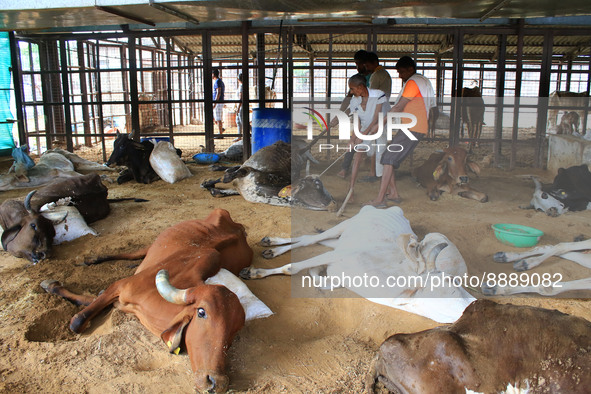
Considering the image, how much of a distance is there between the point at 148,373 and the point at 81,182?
3.68 meters

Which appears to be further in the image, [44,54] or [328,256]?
[44,54]

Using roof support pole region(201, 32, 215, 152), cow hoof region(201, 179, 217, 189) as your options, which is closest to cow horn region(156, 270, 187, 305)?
cow hoof region(201, 179, 217, 189)

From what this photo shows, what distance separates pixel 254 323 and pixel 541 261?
2.48 meters

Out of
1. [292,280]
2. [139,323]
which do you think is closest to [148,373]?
[139,323]

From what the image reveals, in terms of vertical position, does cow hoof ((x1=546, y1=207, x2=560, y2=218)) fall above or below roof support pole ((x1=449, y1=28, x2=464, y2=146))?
below

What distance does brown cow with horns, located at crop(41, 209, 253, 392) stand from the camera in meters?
2.44

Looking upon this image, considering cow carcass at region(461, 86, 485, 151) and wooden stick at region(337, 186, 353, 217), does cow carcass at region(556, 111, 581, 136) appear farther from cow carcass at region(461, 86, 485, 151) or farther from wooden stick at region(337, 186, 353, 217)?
wooden stick at region(337, 186, 353, 217)

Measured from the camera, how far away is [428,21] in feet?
26.6

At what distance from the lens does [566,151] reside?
288 inches

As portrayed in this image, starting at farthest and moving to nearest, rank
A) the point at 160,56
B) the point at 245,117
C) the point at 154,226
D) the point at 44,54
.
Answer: the point at 160,56 < the point at 44,54 < the point at 245,117 < the point at 154,226

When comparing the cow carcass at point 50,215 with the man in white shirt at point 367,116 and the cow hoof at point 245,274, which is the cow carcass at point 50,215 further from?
the man in white shirt at point 367,116

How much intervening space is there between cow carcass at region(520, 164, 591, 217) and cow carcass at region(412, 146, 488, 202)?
646mm

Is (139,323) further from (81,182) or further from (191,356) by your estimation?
(81,182)

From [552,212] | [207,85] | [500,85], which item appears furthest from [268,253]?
[500,85]
